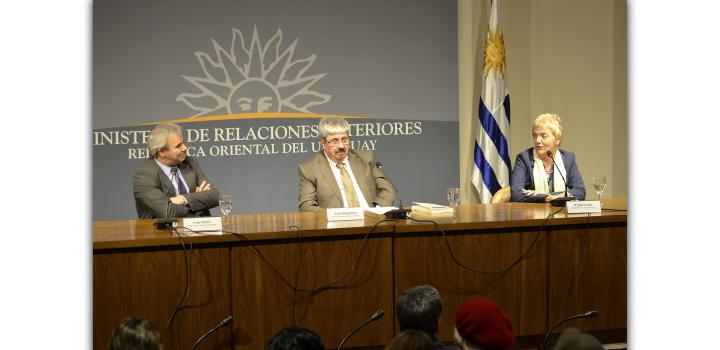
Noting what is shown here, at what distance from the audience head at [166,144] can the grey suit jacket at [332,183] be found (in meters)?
0.75

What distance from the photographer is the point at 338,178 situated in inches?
199

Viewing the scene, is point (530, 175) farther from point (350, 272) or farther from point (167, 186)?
point (167, 186)

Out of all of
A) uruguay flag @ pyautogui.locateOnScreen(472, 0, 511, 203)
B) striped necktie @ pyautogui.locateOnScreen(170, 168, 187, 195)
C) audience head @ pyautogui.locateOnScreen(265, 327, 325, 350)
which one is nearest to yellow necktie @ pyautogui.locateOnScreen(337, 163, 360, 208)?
striped necktie @ pyautogui.locateOnScreen(170, 168, 187, 195)

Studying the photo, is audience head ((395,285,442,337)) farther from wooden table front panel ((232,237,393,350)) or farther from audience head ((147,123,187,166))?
audience head ((147,123,187,166))

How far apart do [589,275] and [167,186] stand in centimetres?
242

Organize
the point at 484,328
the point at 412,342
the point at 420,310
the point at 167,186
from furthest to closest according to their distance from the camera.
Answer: the point at 167,186
the point at 420,310
the point at 484,328
the point at 412,342

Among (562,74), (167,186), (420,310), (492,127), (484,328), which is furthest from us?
(562,74)

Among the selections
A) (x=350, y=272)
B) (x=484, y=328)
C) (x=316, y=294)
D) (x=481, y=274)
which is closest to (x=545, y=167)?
(x=481, y=274)

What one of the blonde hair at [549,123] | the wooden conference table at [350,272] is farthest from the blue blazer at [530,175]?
the wooden conference table at [350,272]

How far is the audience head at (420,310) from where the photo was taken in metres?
2.72
